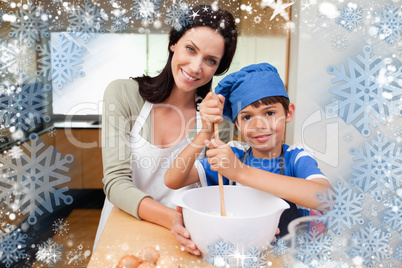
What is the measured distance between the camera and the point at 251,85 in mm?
513

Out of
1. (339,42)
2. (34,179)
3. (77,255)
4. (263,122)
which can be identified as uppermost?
(339,42)

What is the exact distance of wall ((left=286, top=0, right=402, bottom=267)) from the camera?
0.47 metres

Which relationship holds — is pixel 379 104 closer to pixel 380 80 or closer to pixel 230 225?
pixel 380 80

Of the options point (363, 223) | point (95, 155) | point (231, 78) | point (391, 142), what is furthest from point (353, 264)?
point (95, 155)

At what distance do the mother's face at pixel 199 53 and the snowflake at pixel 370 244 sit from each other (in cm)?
31

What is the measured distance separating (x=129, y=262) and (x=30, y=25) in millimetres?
395

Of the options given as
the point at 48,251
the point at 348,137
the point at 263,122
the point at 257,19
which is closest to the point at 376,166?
the point at 348,137

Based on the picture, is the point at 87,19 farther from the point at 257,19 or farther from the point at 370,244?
the point at 370,244

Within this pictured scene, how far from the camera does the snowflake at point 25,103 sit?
0.56 m

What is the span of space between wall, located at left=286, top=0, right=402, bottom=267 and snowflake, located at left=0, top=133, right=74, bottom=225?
0.42 m

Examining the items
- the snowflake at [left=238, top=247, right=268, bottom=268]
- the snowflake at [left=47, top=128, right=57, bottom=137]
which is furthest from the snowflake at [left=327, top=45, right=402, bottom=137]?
the snowflake at [left=47, top=128, right=57, bottom=137]

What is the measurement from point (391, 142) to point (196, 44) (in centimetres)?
31
